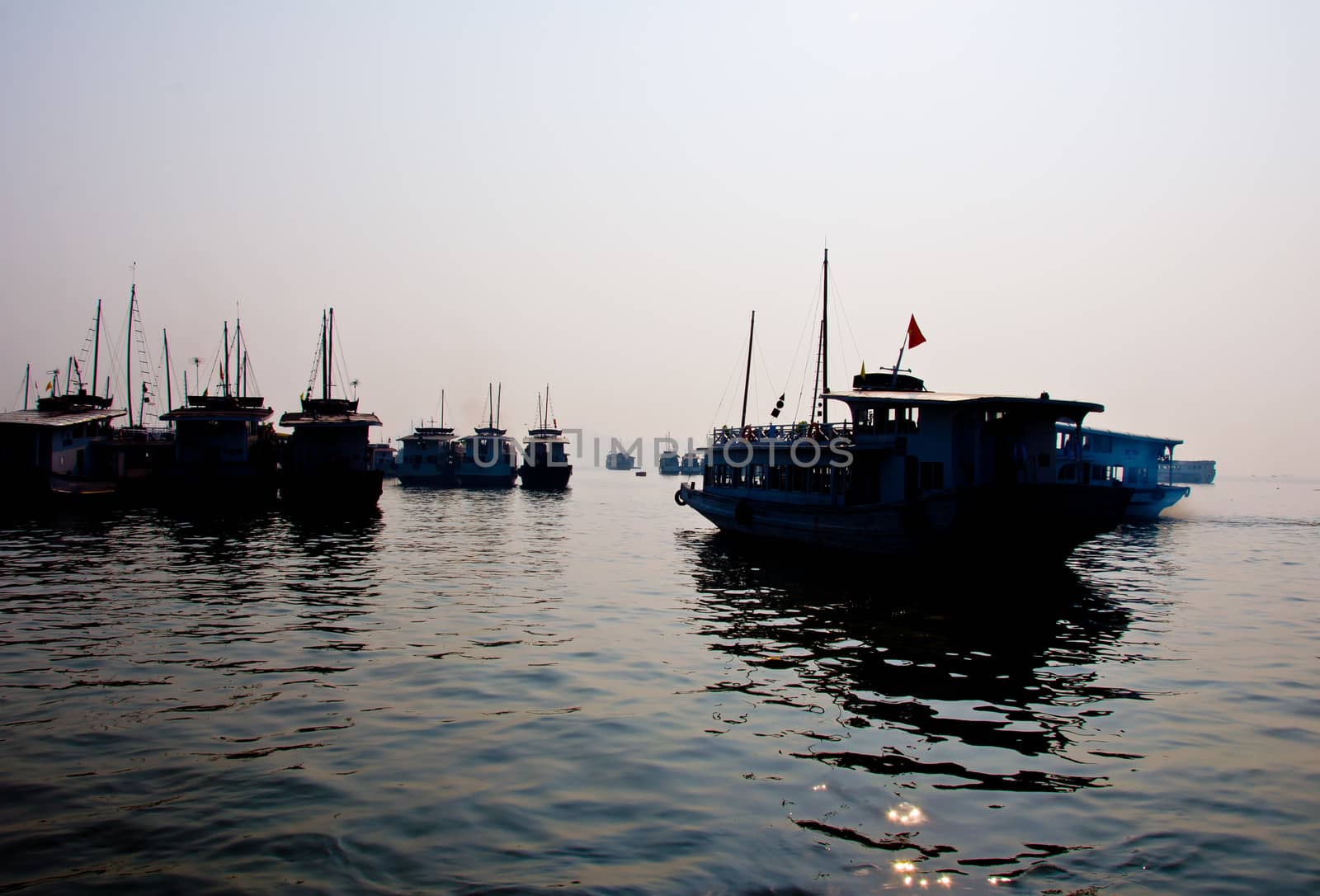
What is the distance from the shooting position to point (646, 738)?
1170 cm

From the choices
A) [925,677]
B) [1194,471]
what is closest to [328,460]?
[925,677]

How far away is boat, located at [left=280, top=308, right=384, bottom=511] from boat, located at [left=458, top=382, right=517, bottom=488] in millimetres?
38420

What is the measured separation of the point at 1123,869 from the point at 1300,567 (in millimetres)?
34935

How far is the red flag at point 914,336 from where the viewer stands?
3300 cm

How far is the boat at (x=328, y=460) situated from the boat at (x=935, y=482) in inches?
1265

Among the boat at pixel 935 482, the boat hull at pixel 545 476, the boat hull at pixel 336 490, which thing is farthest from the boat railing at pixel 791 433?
the boat hull at pixel 545 476

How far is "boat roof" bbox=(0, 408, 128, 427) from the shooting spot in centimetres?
5353

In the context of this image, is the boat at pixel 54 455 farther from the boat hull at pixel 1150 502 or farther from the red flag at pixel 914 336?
the boat hull at pixel 1150 502

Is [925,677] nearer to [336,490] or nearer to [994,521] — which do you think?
[994,521]

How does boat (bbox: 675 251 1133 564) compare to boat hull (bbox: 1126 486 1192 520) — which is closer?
boat (bbox: 675 251 1133 564)

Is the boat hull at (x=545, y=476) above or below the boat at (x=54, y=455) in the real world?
below

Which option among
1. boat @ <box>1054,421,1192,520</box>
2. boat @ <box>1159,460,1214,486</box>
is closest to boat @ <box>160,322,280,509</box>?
boat @ <box>1054,421,1192,520</box>

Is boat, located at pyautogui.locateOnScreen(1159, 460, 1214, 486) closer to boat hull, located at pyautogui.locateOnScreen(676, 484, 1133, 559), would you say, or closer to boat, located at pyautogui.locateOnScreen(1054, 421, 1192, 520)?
boat, located at pyautogui.locateOnScreen(1054, 421, 1192, 520)

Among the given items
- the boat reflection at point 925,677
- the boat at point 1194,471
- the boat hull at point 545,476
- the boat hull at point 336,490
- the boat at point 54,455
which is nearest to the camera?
the boat reflection at point 925,677
